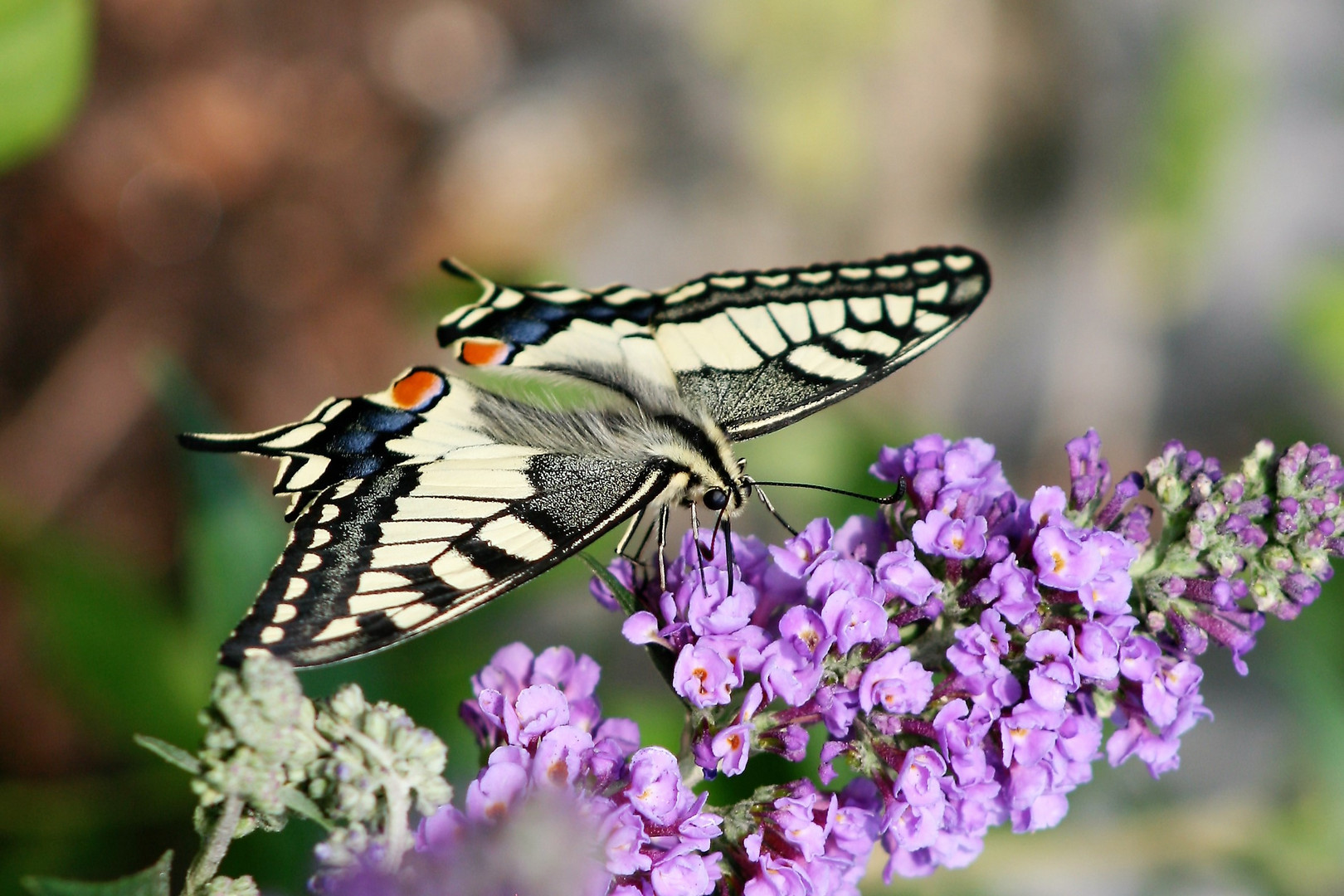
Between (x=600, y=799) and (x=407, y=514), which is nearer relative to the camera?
(x=600, y=799)

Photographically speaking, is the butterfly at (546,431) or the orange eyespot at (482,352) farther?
the orange eyespot at (482,352)

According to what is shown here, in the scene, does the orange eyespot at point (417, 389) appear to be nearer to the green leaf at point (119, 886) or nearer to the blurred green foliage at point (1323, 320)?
the green leaf at point (119, 886)

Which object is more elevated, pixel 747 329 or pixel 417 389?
pixel 747 329

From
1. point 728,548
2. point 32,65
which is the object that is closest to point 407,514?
point 728,548

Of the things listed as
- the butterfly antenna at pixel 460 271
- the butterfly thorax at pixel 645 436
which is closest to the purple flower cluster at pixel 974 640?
the butterfly thorax at pixel 645 436

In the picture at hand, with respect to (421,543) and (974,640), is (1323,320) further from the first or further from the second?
(421,543)

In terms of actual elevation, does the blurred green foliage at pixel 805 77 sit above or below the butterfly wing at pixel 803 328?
above

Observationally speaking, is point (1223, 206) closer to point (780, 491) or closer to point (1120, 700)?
point (780, 491)
